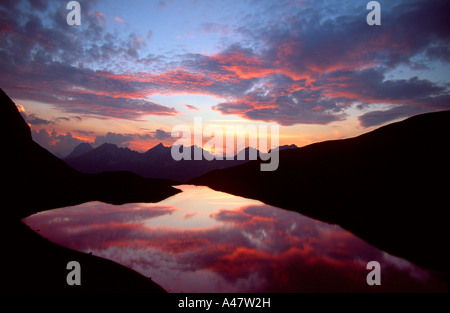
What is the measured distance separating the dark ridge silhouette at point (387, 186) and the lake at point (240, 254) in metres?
5.48

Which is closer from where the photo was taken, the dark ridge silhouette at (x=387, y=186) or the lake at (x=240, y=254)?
the lake at (x=240, y=254)

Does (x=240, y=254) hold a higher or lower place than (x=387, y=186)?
lower

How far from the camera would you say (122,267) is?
63.8 feet

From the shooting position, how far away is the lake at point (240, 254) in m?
17.9

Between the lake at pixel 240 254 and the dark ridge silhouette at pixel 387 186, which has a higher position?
Answer: the dark ridge silhouette at pixel 387 186

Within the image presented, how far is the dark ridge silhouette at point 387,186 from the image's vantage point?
29703mm

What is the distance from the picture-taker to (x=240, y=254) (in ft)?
81.4

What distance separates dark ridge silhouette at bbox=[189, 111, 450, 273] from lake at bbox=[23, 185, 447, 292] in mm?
5480

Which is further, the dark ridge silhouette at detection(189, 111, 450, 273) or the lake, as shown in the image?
the dark ridge silhouette at detection(189, 111, 450, 273)

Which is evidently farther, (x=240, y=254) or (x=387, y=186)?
(x=387, y=186)

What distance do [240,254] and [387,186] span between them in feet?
190

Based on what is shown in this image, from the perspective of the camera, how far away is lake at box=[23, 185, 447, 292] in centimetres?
1788

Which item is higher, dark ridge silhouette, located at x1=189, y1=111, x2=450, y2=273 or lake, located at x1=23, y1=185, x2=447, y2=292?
dark ridge silhouette, located at x1=189, y1=111, x2=450, y2=273

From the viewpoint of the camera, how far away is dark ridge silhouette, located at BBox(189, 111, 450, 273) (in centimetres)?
2970
